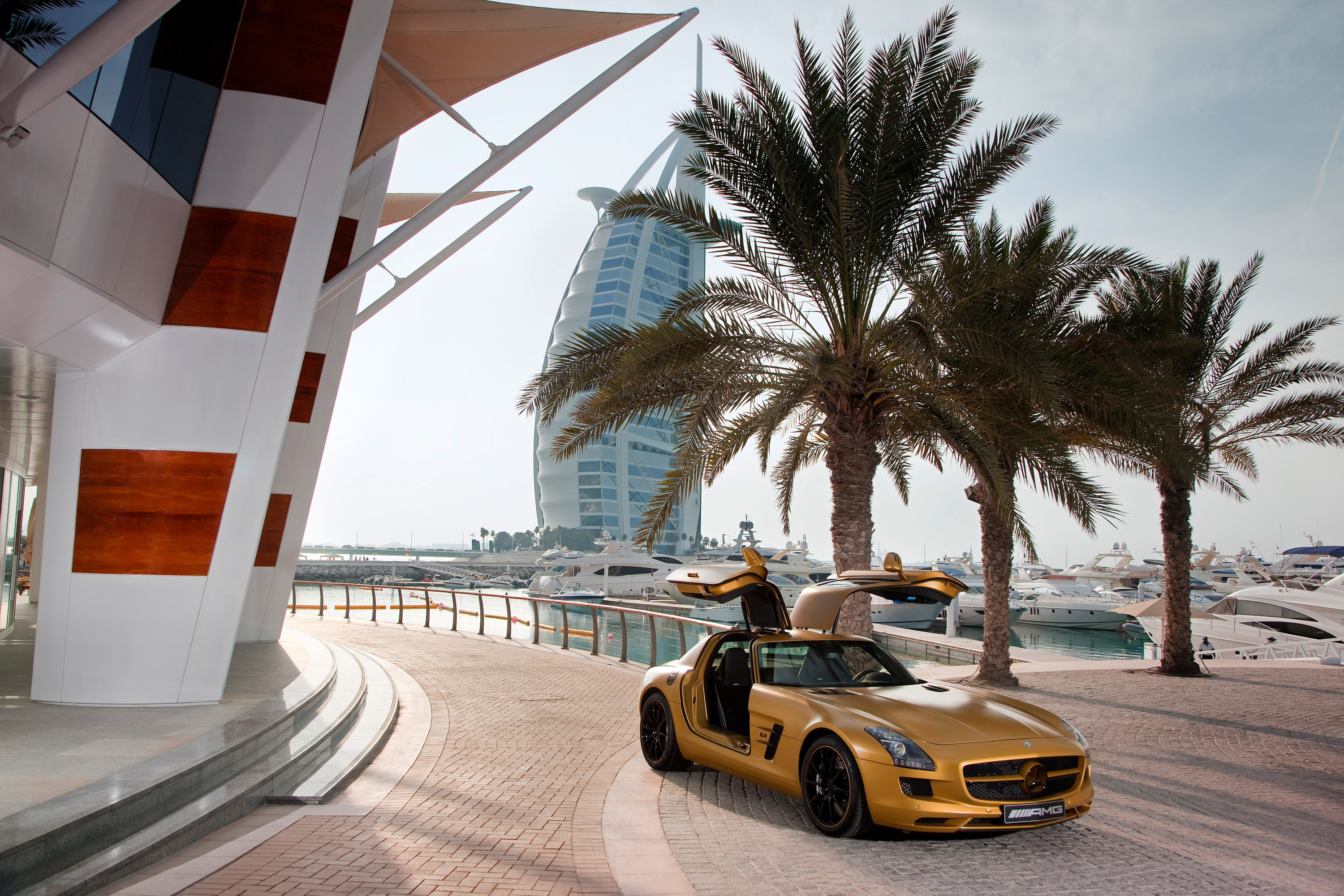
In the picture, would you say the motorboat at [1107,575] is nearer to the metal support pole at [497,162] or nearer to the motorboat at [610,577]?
the motorboat at [610,577]

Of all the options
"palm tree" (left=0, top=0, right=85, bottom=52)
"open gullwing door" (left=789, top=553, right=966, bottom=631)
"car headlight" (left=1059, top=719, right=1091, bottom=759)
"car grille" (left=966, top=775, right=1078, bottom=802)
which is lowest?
"car grille" (left=966, top=775, right=1078, bottom=802)

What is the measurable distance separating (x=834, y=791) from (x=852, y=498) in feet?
18.9

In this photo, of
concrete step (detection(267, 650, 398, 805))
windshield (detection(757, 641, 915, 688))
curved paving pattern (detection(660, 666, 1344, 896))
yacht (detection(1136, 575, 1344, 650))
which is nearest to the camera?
curved paving pattern (detection(660, 666, 1344, 896))

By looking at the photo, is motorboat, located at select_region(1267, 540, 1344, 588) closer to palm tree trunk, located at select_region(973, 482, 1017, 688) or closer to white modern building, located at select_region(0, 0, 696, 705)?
palm tree trunk, located at select_region(973, 482, 1017, 688)

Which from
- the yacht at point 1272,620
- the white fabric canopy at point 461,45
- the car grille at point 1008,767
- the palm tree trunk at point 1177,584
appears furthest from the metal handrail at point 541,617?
the yacht at point 1272,620

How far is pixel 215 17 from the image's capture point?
9367mm

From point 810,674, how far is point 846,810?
1.44m

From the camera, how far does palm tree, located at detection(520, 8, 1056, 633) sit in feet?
33.7

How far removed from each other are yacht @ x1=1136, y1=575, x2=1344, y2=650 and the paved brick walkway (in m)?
20.6

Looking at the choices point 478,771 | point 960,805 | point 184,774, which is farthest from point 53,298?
point 960,805

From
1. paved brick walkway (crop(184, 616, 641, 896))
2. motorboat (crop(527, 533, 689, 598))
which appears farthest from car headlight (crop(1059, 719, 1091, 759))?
motorboat (crop(527, 533, 689, 598))

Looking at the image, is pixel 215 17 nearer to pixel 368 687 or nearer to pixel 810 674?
pixel 368 687

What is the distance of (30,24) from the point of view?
21.9 feet

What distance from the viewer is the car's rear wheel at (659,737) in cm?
732
